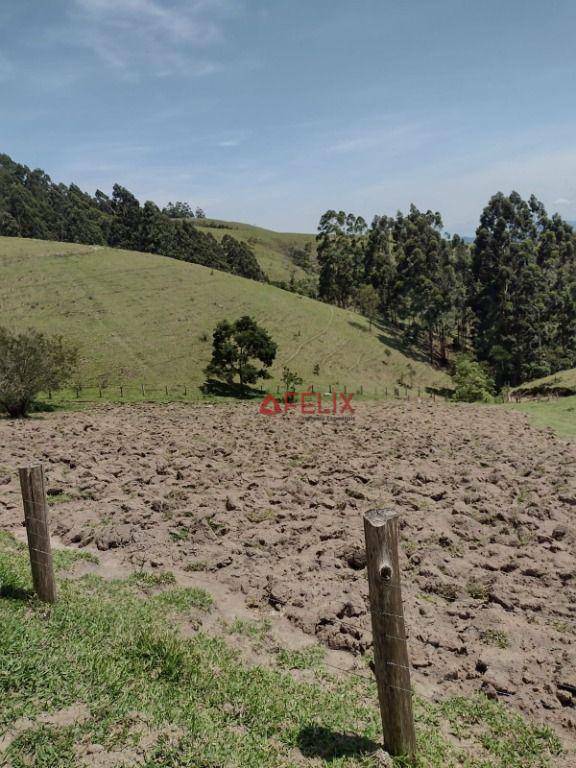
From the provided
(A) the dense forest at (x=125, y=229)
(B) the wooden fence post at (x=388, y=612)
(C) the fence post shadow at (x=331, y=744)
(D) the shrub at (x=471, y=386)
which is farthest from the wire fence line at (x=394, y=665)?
(A) the dense forest at (x=125, y=229)

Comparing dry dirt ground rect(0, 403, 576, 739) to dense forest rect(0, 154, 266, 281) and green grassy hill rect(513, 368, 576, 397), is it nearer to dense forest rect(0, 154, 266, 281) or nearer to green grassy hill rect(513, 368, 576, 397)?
green grassy hill rect(513, 368, 576, 397)

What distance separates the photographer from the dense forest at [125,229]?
9088 cm

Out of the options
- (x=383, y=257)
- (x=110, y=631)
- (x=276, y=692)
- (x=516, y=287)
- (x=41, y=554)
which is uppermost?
(x=383, y=257)

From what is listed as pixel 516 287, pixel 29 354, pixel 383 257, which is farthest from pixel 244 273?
pixel 29 354

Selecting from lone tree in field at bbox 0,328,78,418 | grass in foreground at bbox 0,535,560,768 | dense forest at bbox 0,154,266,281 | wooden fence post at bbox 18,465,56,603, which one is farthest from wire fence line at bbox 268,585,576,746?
dense forest at bbox 0,154,266,281

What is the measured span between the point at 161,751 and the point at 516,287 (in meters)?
69.2

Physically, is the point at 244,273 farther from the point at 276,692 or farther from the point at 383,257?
the point at 276,692

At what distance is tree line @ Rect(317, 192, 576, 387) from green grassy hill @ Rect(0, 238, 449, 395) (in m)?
7.85

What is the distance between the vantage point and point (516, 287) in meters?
64.7

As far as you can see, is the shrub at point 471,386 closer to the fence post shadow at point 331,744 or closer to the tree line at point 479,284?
the tree line at point 479,284

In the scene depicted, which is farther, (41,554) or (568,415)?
(568,415)

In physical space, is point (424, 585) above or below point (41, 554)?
below

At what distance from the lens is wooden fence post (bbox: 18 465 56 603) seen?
6.05 metres

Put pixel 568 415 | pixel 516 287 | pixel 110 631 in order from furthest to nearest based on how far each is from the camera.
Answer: pixel 516 287
pixel 568 415
pixel 110 631
